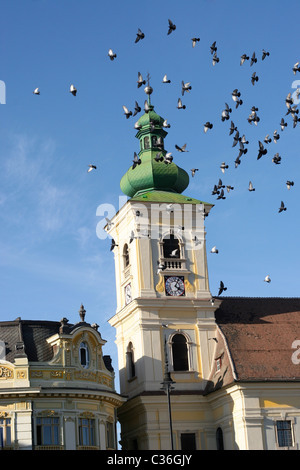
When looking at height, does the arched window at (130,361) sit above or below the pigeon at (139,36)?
below

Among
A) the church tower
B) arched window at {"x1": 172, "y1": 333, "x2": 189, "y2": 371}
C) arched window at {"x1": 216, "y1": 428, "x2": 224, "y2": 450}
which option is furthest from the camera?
arched window at {"x1": 172, "y1": 333, "x2": 189, "y2": 371}

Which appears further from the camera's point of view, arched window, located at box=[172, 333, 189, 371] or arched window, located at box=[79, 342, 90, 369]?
arched window, located at box=[172, 333, 189, 371]

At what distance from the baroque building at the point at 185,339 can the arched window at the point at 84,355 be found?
158 inches

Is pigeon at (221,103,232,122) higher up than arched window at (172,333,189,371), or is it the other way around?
pigeon at (221,103,232,122)

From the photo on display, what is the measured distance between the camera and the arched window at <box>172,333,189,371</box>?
176 feet

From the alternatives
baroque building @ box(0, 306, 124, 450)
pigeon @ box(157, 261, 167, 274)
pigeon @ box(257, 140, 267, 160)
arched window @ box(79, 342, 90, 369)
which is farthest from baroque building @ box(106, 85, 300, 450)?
pigeon @ box(257, 140, 267, 160)

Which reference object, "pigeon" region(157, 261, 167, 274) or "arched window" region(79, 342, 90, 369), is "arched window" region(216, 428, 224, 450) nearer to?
"arched window" region(79, 342, 90, 369)

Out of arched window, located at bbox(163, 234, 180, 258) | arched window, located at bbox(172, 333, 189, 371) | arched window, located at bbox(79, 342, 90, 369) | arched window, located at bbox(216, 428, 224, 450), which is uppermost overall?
arched window, located at bbox(163, 234, 180, 258)

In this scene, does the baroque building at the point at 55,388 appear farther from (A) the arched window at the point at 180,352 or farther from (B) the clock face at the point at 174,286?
(B) the clock face at the point at 174,286

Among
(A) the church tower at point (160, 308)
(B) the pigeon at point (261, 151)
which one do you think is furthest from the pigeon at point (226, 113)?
(A) the church tower at point (160, 308)

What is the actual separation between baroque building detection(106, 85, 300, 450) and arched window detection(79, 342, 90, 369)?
4.00 m

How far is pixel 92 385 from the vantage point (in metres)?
48.3

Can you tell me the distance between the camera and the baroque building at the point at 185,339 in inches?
1970
